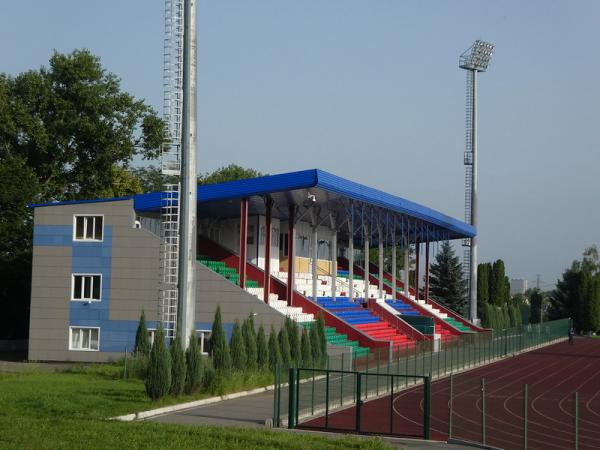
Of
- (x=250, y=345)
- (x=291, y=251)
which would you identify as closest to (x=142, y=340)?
(x=250, y=345)

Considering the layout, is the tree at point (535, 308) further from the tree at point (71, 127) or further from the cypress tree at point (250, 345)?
the cypress tree at point (250, 345)

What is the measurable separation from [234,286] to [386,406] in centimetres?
1502

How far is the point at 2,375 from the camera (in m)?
34.9

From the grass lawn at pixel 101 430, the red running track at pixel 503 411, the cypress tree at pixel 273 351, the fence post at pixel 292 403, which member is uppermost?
the cypress tree at pixel 273 351

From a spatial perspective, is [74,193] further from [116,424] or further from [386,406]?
[116,424]

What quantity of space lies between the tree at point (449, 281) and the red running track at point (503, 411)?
136 feet

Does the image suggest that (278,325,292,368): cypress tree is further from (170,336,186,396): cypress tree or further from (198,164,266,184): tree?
(198,164,266,184): tree

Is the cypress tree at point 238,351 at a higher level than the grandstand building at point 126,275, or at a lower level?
lower

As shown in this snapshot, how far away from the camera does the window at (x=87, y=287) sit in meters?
43.8

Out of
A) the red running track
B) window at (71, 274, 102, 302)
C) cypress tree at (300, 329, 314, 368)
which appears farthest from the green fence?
window at (71, 274, 102, 302)

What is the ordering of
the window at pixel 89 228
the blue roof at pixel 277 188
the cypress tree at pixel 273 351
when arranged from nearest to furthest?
the cypress tree at pixel 273 351
the blue roof at pixel 277 188
the window at pixel 89 228

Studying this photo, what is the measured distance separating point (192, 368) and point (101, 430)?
26.5 ft

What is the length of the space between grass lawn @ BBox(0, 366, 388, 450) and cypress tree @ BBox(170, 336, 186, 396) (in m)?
0.50

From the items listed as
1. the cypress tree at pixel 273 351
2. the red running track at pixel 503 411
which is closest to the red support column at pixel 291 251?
the red running track at pixel 503 411
